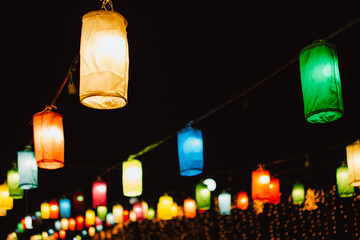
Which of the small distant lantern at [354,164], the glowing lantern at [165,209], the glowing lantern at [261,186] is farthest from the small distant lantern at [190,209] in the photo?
the small distant lantern at [354,164]

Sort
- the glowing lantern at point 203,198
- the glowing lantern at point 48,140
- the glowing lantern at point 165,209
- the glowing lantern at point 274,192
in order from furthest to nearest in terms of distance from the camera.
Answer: the glowing lantern at point 165,209 → the glowing lantern at point 203,198 → the glowing lantern at point 274,192 → the glowing lantern at point 48,140

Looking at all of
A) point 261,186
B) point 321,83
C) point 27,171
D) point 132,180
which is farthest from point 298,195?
point 321,83

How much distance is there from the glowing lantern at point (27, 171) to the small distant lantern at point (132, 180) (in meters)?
1.22

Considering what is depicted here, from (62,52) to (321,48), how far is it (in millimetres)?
3294

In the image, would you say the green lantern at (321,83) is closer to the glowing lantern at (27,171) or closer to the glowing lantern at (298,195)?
the glowing lantern at (27,171)

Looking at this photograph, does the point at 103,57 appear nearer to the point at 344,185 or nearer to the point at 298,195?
the point at 344,185

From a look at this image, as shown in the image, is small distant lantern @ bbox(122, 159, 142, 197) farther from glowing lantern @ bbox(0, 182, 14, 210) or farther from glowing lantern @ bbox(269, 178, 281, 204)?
glowing lantern @ bbox(269, 178, 281, 204)

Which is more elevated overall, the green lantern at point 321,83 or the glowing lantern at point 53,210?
the green lantern at point 321,83

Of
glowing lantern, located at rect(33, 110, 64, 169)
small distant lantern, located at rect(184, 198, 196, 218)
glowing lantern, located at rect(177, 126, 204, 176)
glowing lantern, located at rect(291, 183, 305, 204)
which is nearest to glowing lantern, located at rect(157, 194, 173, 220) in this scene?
small distant lantern, located at rect(184, 198, 196, 218)

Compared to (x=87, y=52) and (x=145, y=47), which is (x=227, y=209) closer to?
(x=145, y=47)

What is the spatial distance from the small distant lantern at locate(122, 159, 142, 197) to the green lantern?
3.14m

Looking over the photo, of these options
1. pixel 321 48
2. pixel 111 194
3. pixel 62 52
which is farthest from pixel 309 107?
pixel 111 194

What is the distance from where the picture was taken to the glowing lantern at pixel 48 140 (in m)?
3.79

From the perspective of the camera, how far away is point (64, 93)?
6.09m
